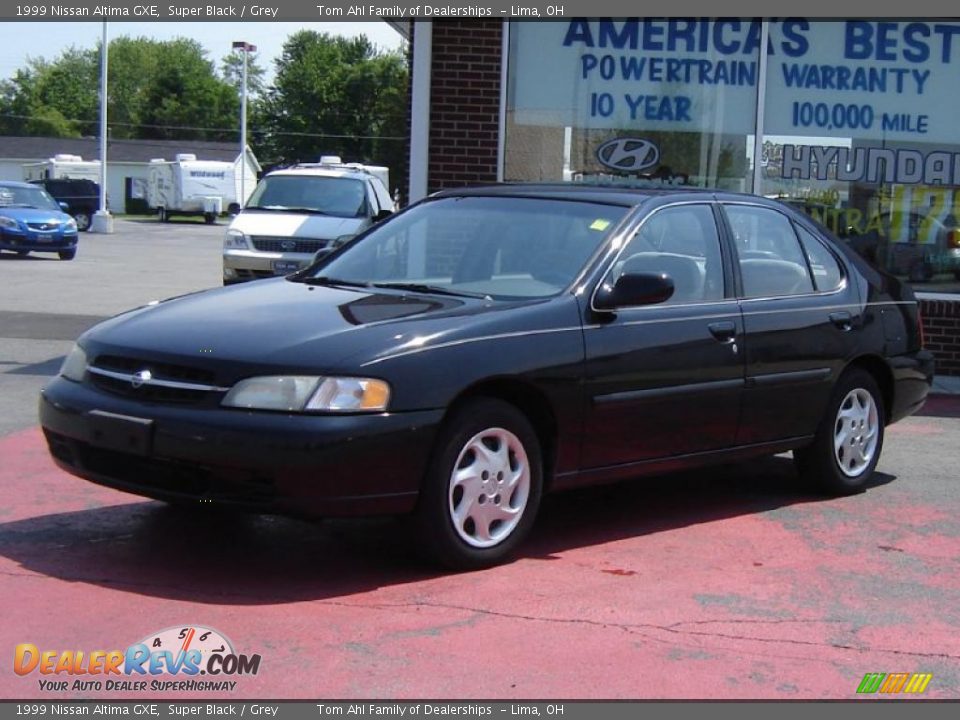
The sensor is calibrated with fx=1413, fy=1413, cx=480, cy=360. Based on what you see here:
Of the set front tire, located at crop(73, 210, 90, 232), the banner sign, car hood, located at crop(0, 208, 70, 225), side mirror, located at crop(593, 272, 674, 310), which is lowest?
front tire, located at crop(73, 210, 90, 232)

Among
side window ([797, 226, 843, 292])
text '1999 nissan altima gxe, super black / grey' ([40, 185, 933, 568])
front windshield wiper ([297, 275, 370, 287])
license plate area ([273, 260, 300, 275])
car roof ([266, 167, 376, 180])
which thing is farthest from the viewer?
car roof ([266, 167, 376, 180])

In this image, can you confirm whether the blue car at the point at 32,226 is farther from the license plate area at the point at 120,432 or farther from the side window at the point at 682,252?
the license plate area at the point at 120,432

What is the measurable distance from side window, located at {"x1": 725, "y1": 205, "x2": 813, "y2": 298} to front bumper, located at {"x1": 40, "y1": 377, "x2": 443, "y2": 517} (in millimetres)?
2366

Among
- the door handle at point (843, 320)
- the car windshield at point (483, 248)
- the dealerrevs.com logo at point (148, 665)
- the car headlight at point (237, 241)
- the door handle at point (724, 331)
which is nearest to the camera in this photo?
the dealerrevs.com logo at point (148, 665)

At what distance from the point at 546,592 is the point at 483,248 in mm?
1787

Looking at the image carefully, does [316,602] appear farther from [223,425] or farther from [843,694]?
[843,694]

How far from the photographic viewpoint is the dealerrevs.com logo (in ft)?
14.5

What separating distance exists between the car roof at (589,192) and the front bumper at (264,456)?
181cm

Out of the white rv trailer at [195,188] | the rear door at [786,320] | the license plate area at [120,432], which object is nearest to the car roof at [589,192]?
the rear door at [786,320]

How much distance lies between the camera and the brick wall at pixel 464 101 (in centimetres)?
1236

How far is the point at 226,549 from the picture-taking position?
6051mm

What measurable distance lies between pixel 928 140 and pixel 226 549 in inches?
352

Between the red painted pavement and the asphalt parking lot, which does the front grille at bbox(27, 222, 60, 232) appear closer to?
the asphalt parking lot

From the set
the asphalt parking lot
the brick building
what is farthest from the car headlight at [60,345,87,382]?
the brick building
